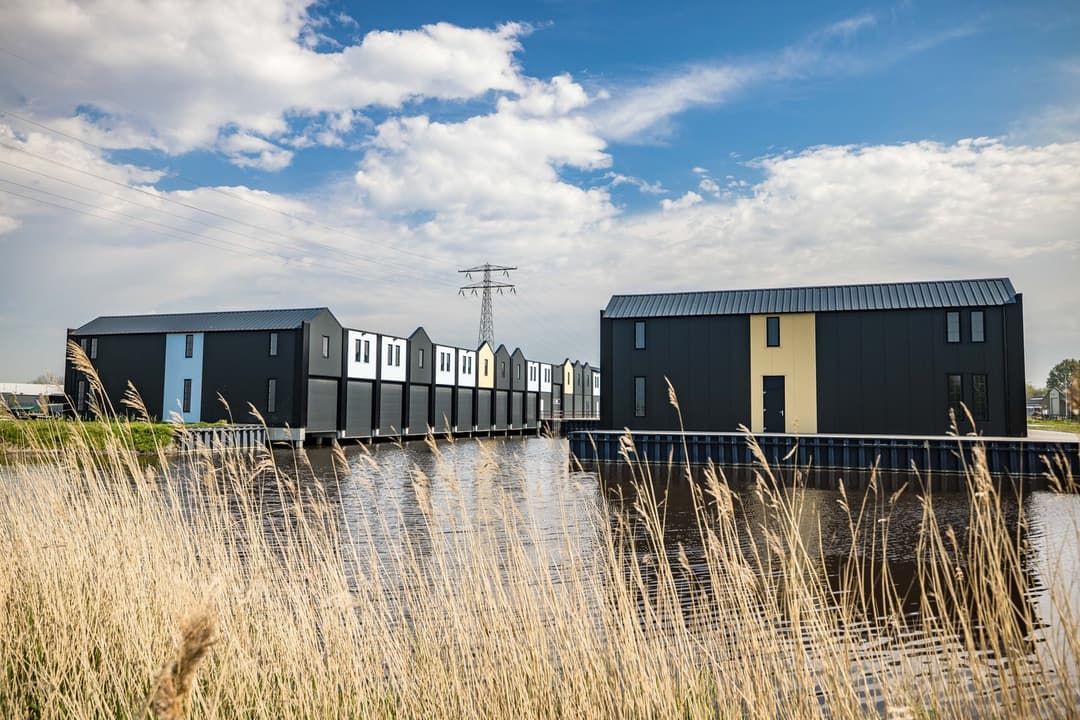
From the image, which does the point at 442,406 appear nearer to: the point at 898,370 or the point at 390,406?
the point at 390,406

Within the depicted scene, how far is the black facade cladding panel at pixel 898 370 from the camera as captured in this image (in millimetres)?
27531

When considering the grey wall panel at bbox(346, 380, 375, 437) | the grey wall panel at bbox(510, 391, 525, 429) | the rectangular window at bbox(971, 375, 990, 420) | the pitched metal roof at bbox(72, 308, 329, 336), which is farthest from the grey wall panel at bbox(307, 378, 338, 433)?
the rectangular window at bbox(971, 375, 990, 420)

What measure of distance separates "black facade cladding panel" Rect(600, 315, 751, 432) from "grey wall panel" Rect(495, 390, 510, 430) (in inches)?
999

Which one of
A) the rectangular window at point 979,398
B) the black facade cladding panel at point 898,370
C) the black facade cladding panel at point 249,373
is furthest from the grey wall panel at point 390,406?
the rectangular window at point 979,398

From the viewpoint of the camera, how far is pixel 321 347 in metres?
37.9

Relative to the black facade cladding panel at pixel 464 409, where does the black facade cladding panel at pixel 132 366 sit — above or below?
above

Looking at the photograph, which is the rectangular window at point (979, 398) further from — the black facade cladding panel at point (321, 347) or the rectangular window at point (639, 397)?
the black facade cladding panel at point (321, 347)

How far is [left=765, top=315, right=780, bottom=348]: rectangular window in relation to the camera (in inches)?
1198

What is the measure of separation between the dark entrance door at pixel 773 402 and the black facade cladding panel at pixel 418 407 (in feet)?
72.3

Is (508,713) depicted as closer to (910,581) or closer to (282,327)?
(910,581)

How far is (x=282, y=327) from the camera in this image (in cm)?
3722

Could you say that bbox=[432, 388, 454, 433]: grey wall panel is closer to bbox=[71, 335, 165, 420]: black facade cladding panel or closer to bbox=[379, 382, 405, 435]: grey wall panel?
bbox=[379, 382, 405, 435]: grey wall panel

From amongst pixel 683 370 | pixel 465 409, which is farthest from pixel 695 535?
pixel 465 409

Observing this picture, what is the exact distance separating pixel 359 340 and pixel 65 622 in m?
37.6
